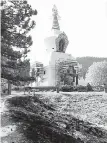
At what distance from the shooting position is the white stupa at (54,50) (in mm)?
38406

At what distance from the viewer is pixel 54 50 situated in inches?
1576

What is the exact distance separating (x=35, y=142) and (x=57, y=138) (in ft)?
5.44

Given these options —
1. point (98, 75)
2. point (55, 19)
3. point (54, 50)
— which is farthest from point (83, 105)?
point (98, 75)

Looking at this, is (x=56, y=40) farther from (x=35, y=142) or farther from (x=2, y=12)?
(x=35, y=142)

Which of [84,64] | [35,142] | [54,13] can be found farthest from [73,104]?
[84,64]

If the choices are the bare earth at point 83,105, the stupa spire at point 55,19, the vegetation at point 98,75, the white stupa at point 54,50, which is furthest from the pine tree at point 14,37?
the vegetation at point 98,75

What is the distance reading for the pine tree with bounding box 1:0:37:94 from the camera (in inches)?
554

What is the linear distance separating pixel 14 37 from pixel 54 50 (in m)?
25.4

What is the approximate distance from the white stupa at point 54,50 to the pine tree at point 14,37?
22.8m

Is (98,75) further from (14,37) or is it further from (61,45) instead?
(14,37)

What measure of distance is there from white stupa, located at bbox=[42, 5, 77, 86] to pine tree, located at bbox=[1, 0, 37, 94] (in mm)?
22760

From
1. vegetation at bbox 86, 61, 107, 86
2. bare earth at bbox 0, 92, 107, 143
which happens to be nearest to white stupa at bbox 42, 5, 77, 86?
bare earth at bbox 0, 92, 107, 143

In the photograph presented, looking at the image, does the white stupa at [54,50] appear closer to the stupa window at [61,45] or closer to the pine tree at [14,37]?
the stupa window at [61,45]

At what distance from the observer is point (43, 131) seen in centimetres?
1177
